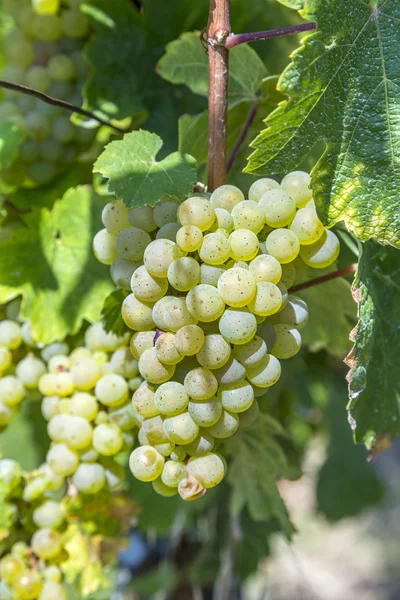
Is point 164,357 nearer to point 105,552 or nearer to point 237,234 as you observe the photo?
point 237,234

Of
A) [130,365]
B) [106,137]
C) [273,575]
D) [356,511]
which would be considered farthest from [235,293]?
[273,575]

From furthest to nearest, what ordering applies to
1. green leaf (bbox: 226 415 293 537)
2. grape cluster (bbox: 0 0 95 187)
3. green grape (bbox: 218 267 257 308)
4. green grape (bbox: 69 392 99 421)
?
grape cluster (bbox: 0 0 95 187), green leaf (bbox: 226 415 293 537), green grape (bbox: 69 392 99 421), green grape (bbox: 218 267 257 308)

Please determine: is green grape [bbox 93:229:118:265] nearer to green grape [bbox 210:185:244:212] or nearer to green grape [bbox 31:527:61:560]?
green grape [bbox 210:185:244:212]

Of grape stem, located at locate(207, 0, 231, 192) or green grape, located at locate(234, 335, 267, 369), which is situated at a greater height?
grape stem, located at locate(207, 0, 231, 192)

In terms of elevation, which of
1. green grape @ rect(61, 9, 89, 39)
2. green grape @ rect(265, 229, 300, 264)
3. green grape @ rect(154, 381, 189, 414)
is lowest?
green grape @ rect(154, 381, 189, 414)

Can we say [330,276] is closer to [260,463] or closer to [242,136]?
[242,136]

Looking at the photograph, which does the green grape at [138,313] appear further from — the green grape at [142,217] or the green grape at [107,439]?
the green grape at [107,439]

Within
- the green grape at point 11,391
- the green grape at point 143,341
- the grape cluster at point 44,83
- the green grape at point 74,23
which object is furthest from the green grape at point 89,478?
the green grape at point 74,23

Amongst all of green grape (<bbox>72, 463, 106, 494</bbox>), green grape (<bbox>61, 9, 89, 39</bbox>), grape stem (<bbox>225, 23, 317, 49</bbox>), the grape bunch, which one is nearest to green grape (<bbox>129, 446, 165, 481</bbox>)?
the grape bunch
